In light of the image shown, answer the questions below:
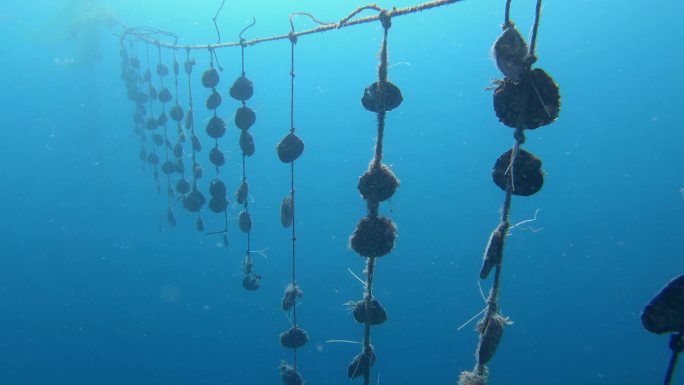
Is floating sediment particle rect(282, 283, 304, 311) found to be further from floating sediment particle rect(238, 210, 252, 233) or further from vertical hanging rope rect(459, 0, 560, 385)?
vertical hanging rope rect(459, 0, 560, 385)

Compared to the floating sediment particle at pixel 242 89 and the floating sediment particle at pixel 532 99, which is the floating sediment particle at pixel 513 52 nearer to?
the floating sediment particle at pixel 532 99

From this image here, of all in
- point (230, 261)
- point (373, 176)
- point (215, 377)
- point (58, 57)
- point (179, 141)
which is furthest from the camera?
point (58, 57)

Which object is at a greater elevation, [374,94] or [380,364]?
[374,94]

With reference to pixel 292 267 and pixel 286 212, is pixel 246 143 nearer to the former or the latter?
pixel 286 212

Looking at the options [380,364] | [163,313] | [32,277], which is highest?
[32,277]

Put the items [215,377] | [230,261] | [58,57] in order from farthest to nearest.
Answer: [58,57] < [230,261] < [215,377]

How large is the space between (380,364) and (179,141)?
729 inches

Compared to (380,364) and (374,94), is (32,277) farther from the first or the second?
(374,94)

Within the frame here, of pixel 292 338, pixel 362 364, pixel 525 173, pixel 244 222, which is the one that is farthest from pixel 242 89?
pixel 525 173

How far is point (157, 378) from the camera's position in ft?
53.0

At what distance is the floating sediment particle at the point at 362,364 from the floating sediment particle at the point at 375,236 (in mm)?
317

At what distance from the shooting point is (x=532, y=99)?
2.85 ft

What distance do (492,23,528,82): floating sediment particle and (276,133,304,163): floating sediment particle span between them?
102 centimetres

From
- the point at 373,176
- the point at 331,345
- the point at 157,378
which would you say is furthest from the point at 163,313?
the point at 373,176
